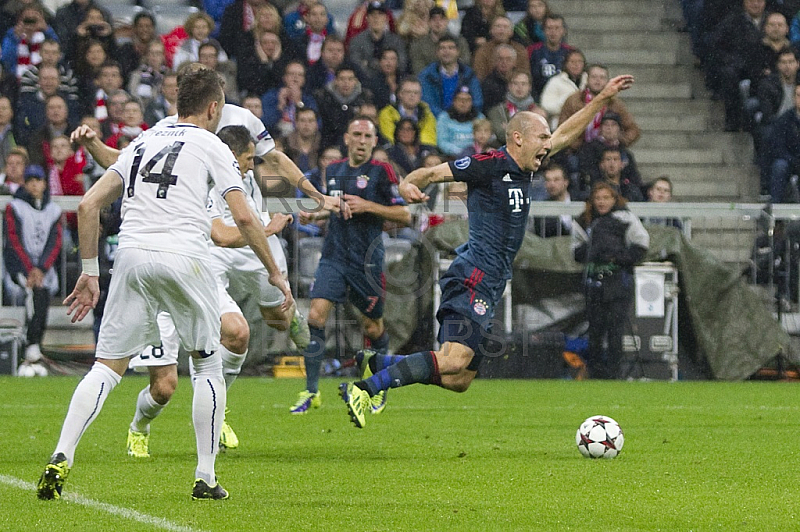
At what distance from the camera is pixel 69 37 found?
18781mm

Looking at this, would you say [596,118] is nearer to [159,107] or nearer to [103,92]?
[159,107]

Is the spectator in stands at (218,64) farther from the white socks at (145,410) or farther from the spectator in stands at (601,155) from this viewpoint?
the white socks at (145,410)

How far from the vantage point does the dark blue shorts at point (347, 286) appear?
40.7 ft

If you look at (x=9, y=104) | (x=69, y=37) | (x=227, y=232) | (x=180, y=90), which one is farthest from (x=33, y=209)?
(x=180, y=90)

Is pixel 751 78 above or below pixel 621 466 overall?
above

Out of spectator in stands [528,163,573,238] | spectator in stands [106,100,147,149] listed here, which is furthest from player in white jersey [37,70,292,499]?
spectator in stands [528,163,573,238]

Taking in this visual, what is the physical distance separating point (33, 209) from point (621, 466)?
9.75 m

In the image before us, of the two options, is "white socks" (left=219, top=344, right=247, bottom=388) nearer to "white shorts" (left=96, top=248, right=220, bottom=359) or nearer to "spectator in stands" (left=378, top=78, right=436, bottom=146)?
"white shorts" (left=96, top=248, right=220, bottom=359)

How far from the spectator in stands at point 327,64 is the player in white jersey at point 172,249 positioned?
39.4 ft

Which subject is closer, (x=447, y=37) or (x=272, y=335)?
(x=272, y=335)

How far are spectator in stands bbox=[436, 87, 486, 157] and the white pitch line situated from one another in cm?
1180

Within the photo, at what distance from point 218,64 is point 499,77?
12.8 feet

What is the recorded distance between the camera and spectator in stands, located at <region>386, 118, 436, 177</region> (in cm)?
1733

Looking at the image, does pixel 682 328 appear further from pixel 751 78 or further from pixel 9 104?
pixel 9 104
